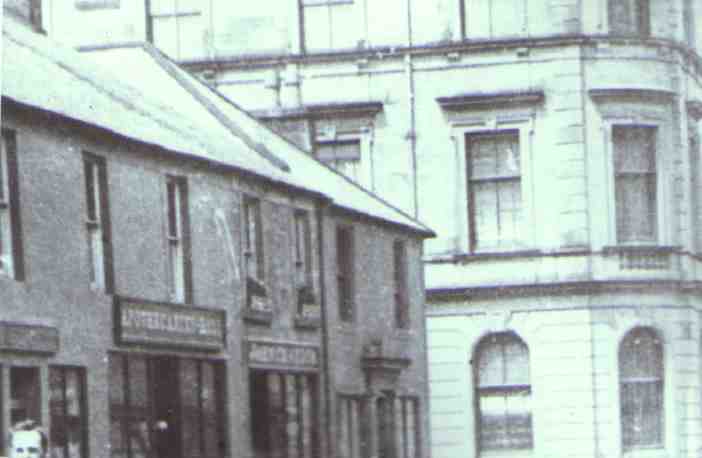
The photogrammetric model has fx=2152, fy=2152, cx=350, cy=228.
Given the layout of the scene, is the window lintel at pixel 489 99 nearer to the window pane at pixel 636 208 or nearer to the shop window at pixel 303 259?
the window pane at pixel 636 208

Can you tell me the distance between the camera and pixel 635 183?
44.4 m

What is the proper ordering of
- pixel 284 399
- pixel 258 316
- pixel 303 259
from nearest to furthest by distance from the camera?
pixel 258 316
pixel 284 399
pixel 303 259

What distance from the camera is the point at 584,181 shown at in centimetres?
4356

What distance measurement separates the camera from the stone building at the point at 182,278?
23.7 metres

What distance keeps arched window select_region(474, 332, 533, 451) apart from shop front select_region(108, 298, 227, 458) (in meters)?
15.4

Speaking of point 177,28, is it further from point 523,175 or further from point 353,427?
point 353,427

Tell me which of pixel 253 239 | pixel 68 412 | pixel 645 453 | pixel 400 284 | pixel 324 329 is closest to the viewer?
pixel 68 412

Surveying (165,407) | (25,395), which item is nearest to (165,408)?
(165,407)

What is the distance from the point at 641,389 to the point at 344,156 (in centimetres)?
781

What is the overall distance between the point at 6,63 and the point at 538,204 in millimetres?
20379

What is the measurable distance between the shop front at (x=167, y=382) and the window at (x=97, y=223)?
45cm

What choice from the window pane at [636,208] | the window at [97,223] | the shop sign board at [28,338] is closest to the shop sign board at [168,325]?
the window at [97,223]

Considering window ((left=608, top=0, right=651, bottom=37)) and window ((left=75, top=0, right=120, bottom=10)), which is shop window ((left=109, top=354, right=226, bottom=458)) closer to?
window ((left=608, top=0, right=651, bottom=37))

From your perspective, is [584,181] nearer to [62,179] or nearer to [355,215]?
[355,215]
